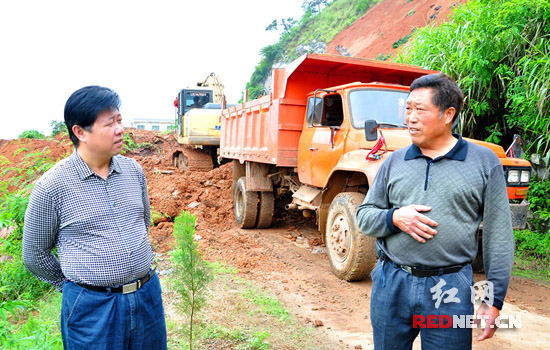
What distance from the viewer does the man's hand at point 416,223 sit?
1.91m

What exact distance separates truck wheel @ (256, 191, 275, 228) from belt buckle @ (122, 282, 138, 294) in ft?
20.2

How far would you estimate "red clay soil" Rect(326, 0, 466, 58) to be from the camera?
30.3 meters

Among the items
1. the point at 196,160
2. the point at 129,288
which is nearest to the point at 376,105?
the point at 129,288

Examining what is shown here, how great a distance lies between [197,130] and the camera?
44.2 ft

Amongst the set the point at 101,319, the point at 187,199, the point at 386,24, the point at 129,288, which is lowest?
the point at 187,199

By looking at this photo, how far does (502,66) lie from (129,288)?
7.08 meters

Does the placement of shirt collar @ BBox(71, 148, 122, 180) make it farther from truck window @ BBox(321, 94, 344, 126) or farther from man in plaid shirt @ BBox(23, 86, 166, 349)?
truck window @ BBox(321, 94, 344, 126)

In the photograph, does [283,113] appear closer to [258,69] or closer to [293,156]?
[293,156]

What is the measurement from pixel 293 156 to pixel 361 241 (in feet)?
7.54

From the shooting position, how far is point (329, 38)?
44375mm

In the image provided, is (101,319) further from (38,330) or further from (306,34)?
(306,34)

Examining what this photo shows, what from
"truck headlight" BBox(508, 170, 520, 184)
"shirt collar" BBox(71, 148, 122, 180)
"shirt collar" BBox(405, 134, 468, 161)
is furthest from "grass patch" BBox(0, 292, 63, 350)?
"truck headlight" BBox(508, 170, 520, 184)

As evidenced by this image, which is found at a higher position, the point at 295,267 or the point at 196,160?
the point at 196,160

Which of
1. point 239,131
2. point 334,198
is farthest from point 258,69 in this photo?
point 334,198
